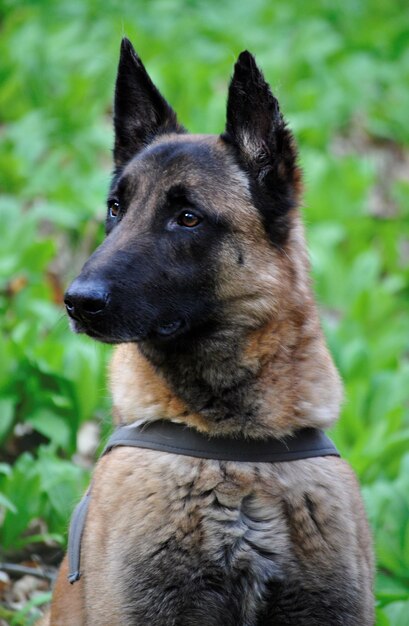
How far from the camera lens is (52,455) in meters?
4.89

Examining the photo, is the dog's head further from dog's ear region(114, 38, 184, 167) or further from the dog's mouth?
dog's ear region(114, 38, 184, 167)

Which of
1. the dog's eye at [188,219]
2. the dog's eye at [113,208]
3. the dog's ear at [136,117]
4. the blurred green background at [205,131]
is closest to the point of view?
the dog's eye at [188,219]

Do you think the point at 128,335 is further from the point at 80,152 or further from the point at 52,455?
the point at 80,152

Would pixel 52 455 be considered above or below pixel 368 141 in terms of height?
below

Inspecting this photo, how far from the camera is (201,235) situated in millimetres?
3480

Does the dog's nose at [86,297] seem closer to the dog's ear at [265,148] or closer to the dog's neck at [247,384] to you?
the dog's neck at [247,384]

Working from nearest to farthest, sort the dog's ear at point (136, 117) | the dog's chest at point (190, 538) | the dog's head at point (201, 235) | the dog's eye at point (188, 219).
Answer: the dog's chest at point (190, 538), the dog's head at point (201, 235), the dog's eye at point (188, 219), the dog's ear at point (136, 117)

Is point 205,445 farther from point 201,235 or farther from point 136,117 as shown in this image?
point 136,117

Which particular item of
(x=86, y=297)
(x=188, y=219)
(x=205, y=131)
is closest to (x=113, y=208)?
(x=188, y=219)

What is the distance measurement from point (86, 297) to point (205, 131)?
5.35 m

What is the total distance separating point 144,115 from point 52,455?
177 cm

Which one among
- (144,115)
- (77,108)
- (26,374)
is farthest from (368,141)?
(144,115)

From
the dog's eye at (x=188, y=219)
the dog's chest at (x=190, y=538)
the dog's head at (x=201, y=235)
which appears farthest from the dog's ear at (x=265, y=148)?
the dog's chest at (x=190, y=538)

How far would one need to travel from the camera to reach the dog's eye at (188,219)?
11.4 feet
